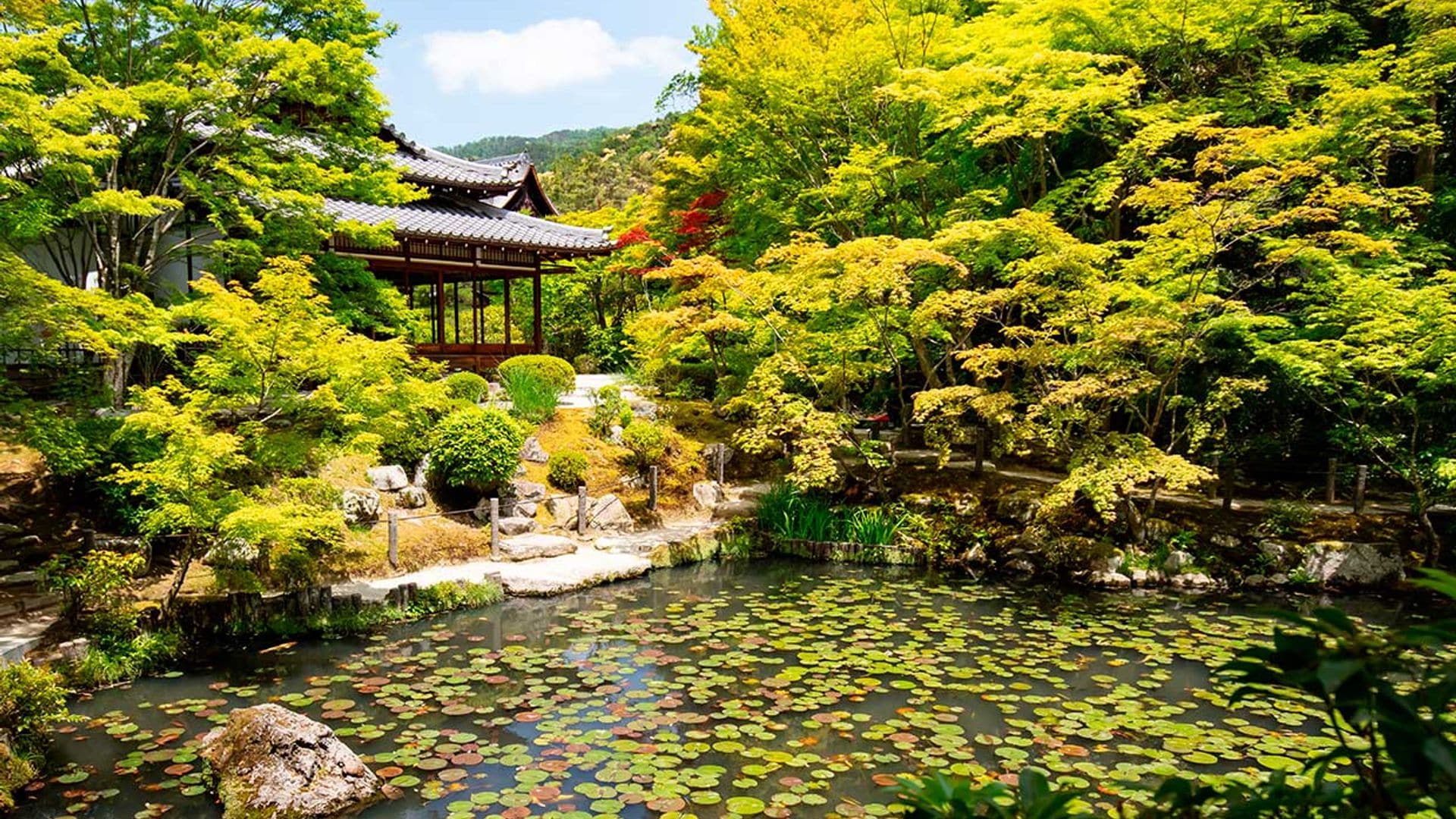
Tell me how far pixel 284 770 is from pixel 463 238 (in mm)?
11740

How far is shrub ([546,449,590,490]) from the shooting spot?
12.3 metres

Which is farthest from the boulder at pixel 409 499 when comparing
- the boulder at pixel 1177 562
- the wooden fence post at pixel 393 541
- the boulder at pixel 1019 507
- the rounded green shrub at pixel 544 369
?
the boulder at pixel 1177 562

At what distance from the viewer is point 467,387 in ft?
44.6

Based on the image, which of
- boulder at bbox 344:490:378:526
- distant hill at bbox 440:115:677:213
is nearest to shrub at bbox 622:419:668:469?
boulder at bbox 344:490:378:526

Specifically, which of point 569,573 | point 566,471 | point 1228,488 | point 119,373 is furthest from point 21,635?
point 1228,488

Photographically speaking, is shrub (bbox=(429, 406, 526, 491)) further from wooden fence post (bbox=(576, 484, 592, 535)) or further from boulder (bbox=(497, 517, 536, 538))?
wooden fence post (bbox=(576, 484, 592, 535))

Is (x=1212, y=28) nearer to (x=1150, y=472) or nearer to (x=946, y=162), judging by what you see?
(x=946, y=162)

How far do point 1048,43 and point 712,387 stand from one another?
9.20 metres

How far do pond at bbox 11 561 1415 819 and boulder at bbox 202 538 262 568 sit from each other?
48.8 inches

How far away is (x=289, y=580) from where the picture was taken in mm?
8656

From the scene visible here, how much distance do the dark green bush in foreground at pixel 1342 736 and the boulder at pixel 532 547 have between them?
31.7 ft

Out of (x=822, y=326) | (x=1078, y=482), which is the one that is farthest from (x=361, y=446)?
(x=1078, y=482)

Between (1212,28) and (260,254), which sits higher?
(1212,28)

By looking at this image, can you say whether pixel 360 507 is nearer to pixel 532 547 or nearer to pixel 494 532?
pixel 494 532
